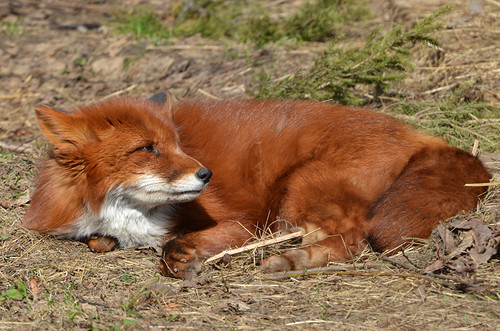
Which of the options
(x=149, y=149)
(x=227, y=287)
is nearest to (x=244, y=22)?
(x=149, y=149)

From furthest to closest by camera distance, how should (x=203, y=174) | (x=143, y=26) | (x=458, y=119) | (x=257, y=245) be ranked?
1. (x=143, y=26)
2. (x=458, y=119)
3. (x=257, y=245)
4. (x=203, y=174)

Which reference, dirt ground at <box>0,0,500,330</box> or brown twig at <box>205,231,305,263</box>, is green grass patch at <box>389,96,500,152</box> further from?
brown twig at <box>205,231,305,263</box>

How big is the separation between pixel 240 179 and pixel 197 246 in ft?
2.63

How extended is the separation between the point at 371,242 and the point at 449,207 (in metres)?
0.70

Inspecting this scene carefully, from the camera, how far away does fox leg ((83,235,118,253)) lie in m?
4.72

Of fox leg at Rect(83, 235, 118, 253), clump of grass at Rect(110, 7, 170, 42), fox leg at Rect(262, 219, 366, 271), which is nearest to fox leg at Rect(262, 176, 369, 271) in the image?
fox leg at Rect(262, 219, 366, 271)

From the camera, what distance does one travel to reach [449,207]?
171 inches

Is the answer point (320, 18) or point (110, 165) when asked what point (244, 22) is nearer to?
point (320, 18)

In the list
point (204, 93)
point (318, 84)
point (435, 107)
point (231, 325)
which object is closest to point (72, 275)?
point (231, 325)

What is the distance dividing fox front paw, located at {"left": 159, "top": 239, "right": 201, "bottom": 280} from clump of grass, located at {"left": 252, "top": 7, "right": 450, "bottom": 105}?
2.98 meters

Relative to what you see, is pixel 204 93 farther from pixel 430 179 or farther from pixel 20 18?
pixel 20 18

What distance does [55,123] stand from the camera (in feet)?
13.7

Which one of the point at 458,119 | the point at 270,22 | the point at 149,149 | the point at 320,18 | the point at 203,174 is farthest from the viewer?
the point at 270,22

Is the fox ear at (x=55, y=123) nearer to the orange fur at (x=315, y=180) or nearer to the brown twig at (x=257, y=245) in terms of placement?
the orange fur at (x=315, y=180)
